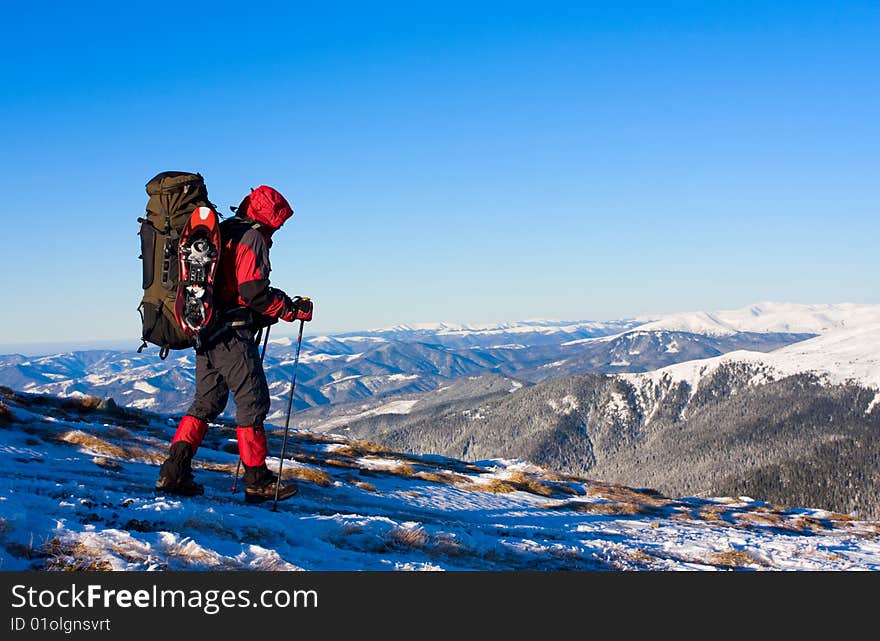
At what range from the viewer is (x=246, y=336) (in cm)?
1008

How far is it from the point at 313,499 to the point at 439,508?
4807 mm

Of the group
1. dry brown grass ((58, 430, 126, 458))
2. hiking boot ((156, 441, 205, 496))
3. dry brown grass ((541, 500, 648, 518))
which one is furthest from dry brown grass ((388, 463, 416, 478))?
hiking boot ((156, 441, 205, 496))

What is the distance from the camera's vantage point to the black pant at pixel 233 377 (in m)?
9.97

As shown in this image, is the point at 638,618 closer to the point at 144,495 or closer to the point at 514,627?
the point at 514,627

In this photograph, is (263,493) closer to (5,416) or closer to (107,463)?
(107,463)

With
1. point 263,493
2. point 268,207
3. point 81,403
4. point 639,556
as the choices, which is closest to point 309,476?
point 263,493

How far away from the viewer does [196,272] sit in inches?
373

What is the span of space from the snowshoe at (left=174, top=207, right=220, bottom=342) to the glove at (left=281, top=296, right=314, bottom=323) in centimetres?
127

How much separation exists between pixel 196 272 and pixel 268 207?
1.72 metres

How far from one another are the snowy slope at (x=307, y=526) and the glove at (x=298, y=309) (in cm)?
341

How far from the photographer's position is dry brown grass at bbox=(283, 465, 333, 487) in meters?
16.2

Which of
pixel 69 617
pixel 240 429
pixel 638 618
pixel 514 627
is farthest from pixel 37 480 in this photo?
pixel 638 618

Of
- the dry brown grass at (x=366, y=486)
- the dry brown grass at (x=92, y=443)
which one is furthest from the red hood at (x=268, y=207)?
the dry brown grass at (x=366, y=486)

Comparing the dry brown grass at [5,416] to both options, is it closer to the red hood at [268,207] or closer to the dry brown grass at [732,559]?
the red hood at [268,207]
